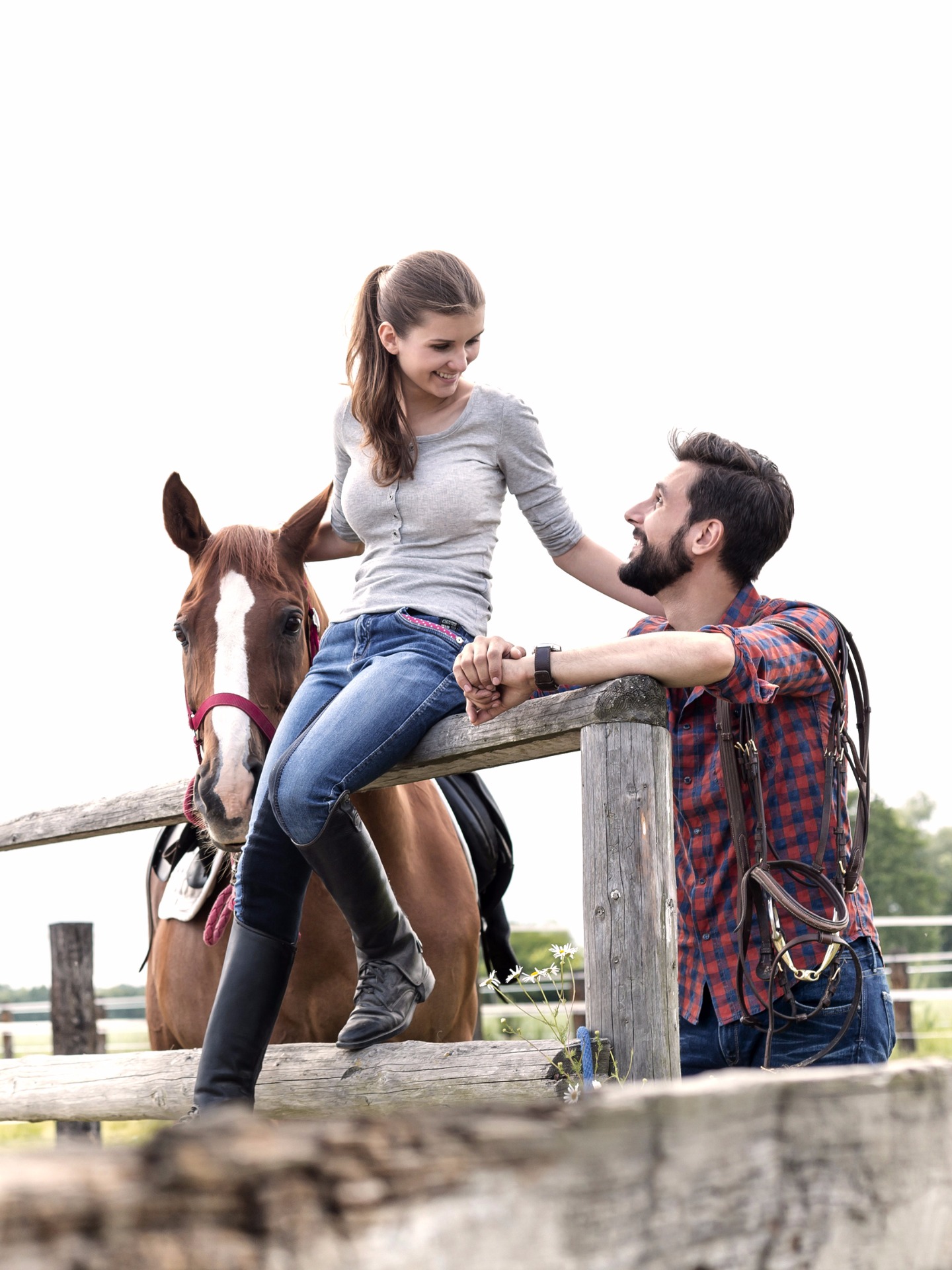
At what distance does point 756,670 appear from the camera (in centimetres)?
218

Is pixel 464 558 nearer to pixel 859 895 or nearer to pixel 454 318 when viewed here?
pixel 454 318

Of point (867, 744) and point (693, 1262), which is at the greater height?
point (867, 744)

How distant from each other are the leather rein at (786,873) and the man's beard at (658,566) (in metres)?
0.33

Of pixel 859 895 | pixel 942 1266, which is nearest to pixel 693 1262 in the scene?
pixel 942 1266

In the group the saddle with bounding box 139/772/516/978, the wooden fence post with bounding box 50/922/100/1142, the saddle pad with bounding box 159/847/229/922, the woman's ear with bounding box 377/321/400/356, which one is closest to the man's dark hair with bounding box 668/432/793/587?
the woman's ear with bounding box 377/321/400/356

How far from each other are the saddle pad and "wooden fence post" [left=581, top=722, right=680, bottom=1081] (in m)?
1.58

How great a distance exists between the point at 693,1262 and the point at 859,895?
1934 millimetres

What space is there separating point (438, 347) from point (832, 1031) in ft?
5.52

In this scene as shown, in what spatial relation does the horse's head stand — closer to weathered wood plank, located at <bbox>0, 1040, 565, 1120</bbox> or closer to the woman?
the woman

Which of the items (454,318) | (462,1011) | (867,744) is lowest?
(462,1011)

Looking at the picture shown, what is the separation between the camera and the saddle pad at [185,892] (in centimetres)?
359

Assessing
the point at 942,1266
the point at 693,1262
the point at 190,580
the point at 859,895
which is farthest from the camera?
the point at 190,580

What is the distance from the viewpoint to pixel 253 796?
280 cm

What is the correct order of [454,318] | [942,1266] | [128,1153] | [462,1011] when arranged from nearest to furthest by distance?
[128,1153] → [942,1266] → [454,318] → [462,1011]
